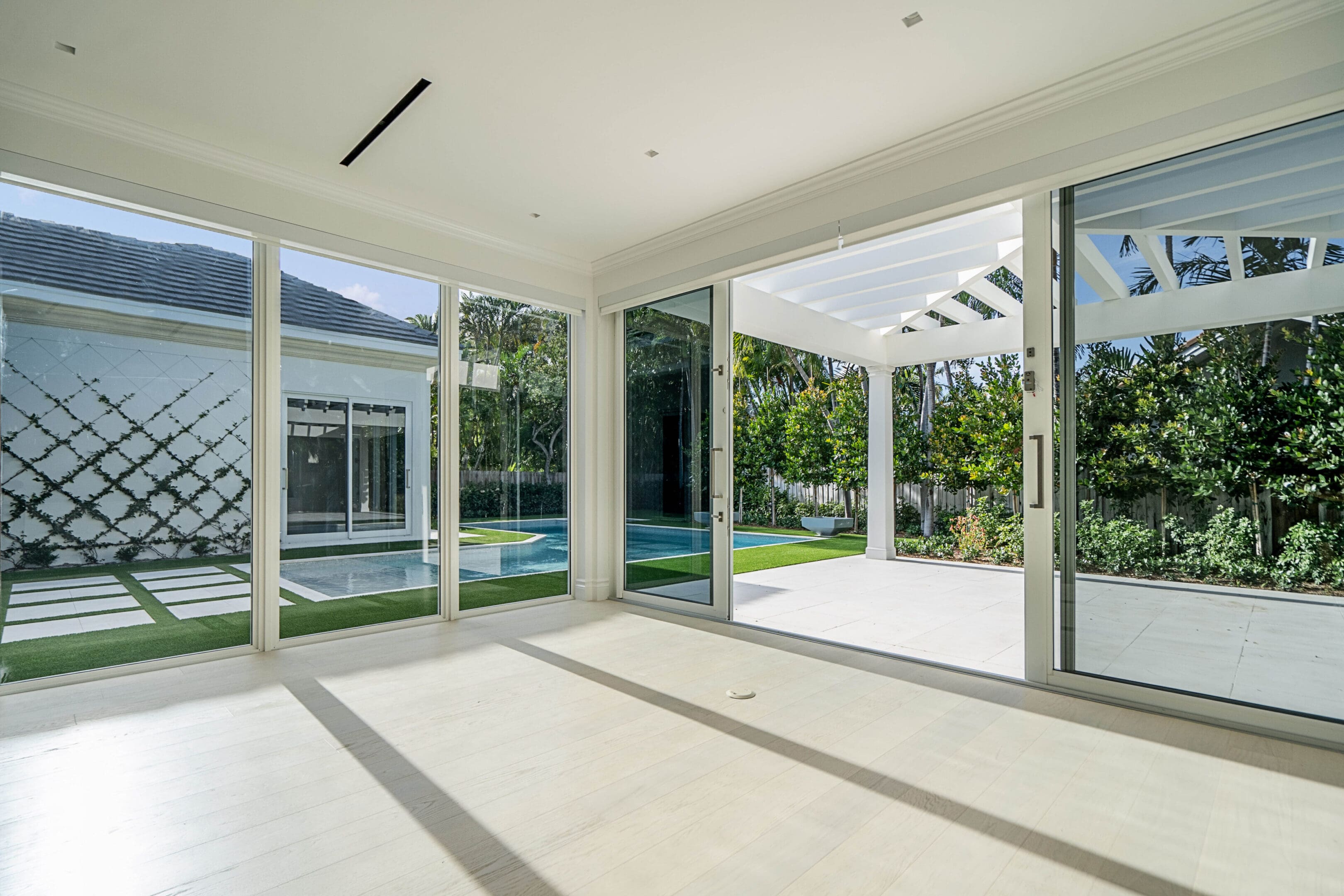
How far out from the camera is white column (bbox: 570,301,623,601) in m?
5.91

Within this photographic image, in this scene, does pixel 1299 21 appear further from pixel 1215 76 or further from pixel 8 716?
pixel 8 716

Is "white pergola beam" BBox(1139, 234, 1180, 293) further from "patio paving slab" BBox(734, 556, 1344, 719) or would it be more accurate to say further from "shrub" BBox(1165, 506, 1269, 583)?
"patio paving slab" BBox(734, 556, 1344, 719)

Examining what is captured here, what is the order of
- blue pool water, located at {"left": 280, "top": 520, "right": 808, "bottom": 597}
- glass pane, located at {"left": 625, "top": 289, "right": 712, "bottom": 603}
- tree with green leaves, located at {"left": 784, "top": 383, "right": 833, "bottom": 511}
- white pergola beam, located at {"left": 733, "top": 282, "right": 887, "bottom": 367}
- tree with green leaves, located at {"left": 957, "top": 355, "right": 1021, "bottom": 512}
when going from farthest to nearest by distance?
tree with green leaves, located at {"left": 784, "top": 383, "right": 833, "bottom": 511}, tree with green leaves, located at {"left": 957, "top": 355, "right": 1021, "bottom": 512}, white pergola beam, located at {"left": 733, "top": 282, "right": 887, "bottom": 367}, glass pane, located at {"left": 625, "top": 289, "right": 712, "bottom": 603}, blue pool water, located at {"left": 280, "top": 520, "right": 808, "bottom": 597}

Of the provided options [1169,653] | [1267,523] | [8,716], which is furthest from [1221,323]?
[8,716]

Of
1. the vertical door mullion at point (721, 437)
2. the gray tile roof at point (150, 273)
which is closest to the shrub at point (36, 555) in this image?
the gray tile roof at point (150, 273)

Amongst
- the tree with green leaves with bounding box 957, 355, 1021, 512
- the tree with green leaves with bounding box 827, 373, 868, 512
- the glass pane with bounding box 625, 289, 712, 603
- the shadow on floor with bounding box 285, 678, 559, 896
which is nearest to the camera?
the shadow on floor with bounding box 285, 678, 559, 896

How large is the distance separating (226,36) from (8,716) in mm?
3103

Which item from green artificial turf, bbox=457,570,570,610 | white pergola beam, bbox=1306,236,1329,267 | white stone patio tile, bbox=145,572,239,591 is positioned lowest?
green artificial turf, bbox=457,570,570,610

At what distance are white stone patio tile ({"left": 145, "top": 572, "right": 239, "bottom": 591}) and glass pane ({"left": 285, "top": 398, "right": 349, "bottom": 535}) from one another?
1.40ft

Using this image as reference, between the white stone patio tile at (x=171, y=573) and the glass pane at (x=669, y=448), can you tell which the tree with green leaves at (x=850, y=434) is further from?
the white stone patio tile at (x=171, y=573)

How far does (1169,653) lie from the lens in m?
3.11

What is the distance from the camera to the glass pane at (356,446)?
14.4 ft

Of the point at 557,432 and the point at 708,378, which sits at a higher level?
the point at 708,378

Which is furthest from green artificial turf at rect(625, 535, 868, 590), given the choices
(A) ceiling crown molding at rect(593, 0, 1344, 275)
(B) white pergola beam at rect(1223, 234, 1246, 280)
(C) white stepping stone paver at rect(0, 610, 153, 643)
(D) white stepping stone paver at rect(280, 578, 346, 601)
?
(B) white pergola beam at rect(1223, 234, 1246, 280)
